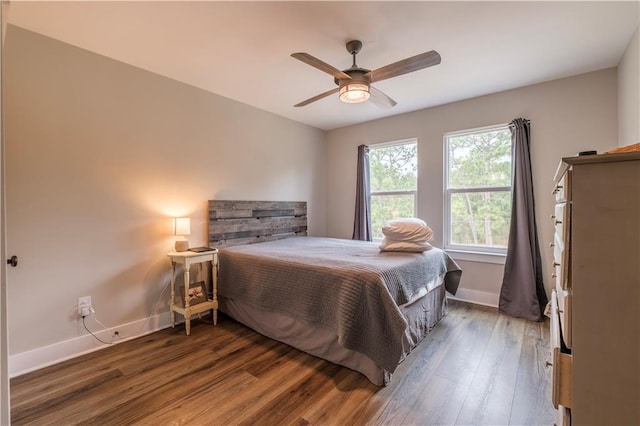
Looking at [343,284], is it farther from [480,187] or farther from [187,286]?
[480,187]

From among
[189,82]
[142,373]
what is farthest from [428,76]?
[142,373]

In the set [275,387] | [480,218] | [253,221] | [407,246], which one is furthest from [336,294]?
[480,218]

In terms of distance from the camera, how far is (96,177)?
238cm

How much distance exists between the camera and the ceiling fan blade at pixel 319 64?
1.78 metres

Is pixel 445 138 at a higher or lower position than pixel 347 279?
higher

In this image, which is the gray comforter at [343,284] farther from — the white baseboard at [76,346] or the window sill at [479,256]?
the white baseboard at [76,346]

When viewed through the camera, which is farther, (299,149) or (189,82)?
(299,149)

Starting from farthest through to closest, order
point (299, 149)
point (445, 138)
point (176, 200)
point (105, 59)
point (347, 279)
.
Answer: point (299, 149) < point (445, 138) < point (176, 200) < point (105, 59) < point (347, 279)

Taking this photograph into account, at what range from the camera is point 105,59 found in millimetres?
2422

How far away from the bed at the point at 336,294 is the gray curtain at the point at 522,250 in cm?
65

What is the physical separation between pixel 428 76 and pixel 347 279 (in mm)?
2208

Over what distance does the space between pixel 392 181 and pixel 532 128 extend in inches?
68.6

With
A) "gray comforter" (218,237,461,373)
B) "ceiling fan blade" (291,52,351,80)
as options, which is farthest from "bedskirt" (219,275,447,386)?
"ceiling fan blade" (291,52,351,80)

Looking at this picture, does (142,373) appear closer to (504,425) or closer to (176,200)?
(176,200)
